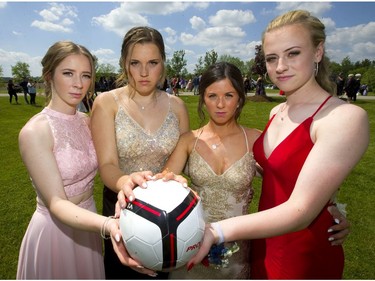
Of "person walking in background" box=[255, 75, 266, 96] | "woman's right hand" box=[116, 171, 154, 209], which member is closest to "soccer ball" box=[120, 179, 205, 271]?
"woman's right hand" box=[116, 171, 154, 209]

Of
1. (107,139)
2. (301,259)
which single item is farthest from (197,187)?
(301,259)

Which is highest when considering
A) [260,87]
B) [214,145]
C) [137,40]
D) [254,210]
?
[260,87]

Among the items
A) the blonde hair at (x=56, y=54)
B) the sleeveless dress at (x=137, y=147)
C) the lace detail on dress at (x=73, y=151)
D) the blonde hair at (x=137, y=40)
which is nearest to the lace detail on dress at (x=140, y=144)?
the sleeveless dress at (x=137, y=147)

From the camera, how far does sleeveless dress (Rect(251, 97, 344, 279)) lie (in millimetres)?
2277

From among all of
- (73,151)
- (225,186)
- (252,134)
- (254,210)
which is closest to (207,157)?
(225,186)

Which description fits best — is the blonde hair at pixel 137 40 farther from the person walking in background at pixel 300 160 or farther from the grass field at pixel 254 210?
the grass field at pixel 254 210

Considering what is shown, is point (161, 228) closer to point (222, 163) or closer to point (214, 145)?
point (222, 163)

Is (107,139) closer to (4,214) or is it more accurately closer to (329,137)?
(329,137)

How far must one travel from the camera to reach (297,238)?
2.36 m

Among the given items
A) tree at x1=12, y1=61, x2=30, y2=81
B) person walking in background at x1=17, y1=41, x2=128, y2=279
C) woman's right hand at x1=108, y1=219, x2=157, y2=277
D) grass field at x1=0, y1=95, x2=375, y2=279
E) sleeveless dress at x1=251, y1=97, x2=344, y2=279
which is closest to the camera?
woman's right hand at x1=108, y1=219, x2=157, y2=277

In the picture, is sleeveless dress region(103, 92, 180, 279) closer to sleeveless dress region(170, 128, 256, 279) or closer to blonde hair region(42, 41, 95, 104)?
sleeveless dress region(170, 128, 256, 279)

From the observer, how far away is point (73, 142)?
3.02 meters

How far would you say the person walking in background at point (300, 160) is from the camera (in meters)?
1.85

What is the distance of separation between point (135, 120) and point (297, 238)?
2.00 metres
